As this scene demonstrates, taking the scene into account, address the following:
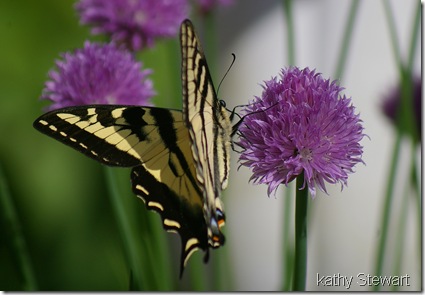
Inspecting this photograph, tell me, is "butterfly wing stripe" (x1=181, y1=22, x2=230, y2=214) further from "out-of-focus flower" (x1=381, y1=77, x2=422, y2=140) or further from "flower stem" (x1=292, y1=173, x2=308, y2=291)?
"out-of-focus flower" (x1=381, y1=77, x2=422, y2=140)

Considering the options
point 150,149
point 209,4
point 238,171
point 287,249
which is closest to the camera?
point 150,149

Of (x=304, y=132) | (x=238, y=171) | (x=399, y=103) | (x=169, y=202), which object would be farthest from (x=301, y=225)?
(x=238, y=171)

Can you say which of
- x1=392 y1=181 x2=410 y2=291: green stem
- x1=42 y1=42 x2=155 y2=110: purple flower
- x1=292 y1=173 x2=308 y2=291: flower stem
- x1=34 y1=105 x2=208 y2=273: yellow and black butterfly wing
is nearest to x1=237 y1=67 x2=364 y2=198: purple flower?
x1=292 y1=173 x2=308 y2=291: flower stem

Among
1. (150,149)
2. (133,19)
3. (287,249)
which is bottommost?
(287,249)

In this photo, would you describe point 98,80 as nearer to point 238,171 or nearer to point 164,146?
point 164,146

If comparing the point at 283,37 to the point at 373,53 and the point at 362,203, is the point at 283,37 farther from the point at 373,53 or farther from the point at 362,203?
the point at 362,203

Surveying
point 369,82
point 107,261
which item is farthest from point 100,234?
point 369,82
